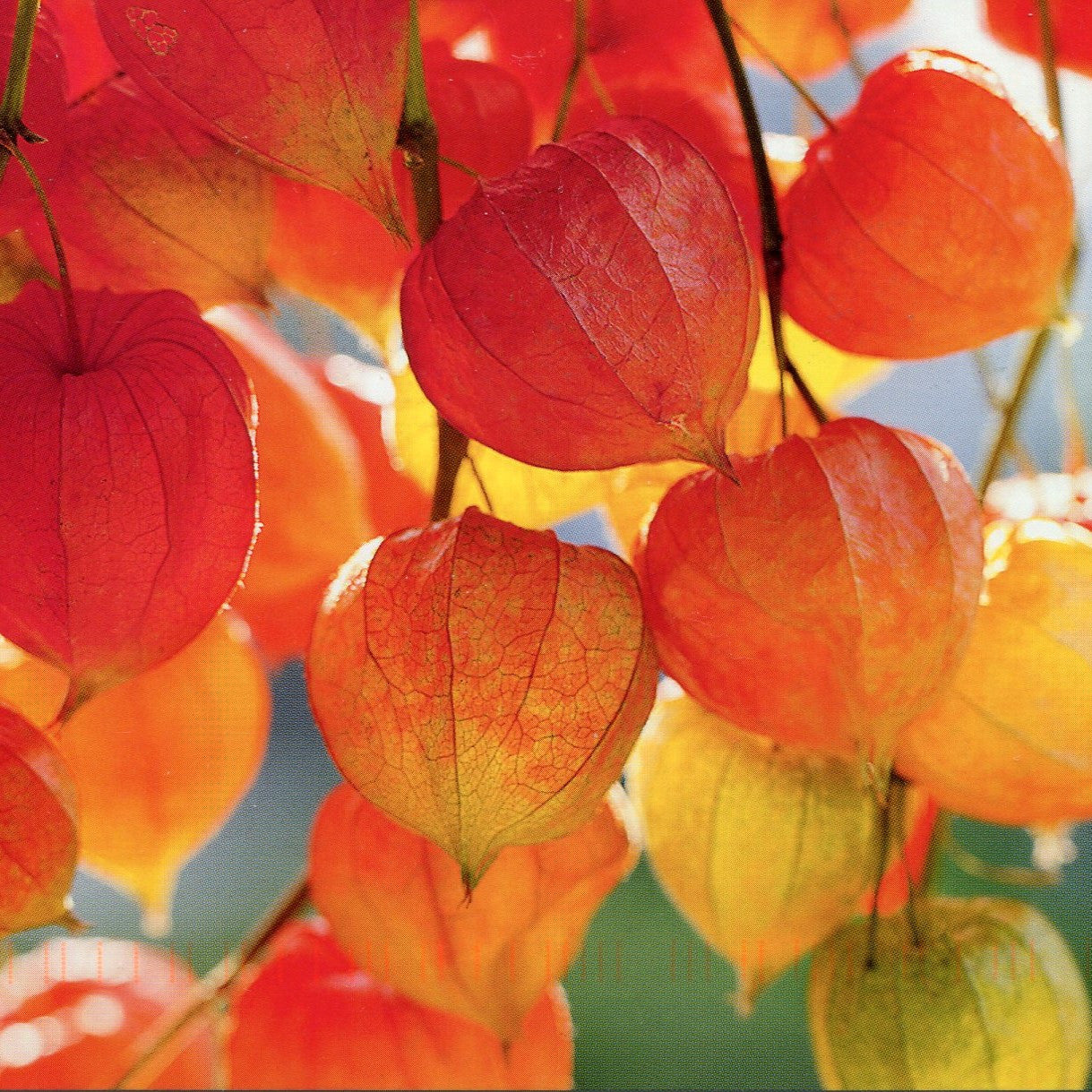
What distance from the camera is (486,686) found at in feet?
0.95

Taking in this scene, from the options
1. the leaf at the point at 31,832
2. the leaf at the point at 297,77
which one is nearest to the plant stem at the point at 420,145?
the leaf at the point at 297,77

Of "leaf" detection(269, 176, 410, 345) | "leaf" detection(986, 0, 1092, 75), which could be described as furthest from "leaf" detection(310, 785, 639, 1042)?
"leaf" detection(986, 0, 1092, 75)

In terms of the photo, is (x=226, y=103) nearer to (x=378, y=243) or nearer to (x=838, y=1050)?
(x=378, y=243)

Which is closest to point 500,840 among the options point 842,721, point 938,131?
point 842,721

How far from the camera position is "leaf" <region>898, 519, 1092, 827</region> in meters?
0.36

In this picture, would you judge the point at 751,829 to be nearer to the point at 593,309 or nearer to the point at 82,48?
the point at 593,309

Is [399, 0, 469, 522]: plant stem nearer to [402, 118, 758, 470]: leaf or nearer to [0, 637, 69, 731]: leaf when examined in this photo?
[402, 118, 758, 470]: leaf

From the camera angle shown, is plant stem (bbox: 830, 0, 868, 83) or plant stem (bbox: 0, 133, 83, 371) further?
plant stem (bbox: 830, 0, 868, 83)

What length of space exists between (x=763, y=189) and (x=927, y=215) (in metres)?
0.04

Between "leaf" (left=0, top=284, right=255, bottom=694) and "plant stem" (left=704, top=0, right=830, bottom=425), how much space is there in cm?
13

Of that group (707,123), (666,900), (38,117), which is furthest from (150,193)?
(666,900)

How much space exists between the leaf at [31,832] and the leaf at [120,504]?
0.02 meters

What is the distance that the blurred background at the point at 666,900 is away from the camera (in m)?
0.43

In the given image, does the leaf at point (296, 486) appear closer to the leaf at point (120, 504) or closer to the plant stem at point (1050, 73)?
the leaf at point (120, 504)
